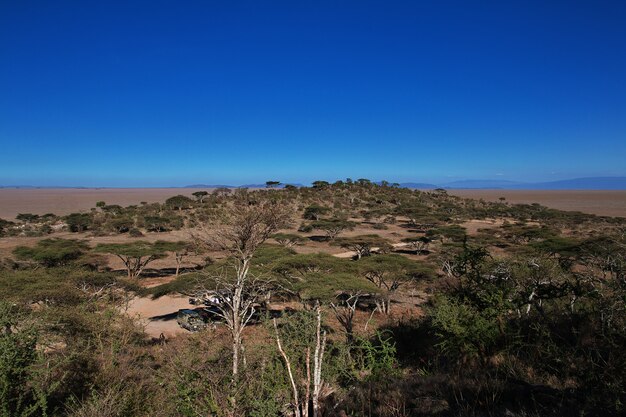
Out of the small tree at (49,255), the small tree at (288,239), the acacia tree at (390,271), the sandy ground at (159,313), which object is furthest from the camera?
the small tree at (288,239)

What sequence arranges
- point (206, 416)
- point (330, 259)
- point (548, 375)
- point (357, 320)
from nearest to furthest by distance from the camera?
point (206, 416) → point (548, 375) → point (357, 320) → point (330, 259)

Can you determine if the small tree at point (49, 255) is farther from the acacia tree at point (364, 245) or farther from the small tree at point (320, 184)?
the small tree at point (320, 184)

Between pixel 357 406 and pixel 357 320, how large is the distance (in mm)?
13331

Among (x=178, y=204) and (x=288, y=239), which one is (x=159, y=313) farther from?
(x=178, y=204)

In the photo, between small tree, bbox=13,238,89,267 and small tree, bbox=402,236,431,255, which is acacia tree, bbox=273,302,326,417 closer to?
small tree, bbox=13,238,89,267

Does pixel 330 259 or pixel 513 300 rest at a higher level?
pixel 513 300

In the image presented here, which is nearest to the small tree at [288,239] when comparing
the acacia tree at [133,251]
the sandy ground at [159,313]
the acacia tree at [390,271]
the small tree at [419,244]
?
the small tree at [419,244]

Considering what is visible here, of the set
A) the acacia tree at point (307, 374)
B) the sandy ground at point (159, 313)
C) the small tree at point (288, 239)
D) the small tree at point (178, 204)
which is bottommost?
the sandy ground at point (159, 313)

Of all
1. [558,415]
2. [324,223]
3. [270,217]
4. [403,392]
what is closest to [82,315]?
[270,217]

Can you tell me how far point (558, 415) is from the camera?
484 centimetres

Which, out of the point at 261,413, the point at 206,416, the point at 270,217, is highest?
the point at 270,217

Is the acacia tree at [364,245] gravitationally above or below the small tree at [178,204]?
below

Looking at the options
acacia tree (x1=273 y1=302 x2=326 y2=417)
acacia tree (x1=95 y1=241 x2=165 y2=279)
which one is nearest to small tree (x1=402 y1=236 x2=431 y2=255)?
acacia tree (x1=95 y1=241 x2=165 y2=279)

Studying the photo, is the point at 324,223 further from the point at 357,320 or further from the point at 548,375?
the point at 548,375
